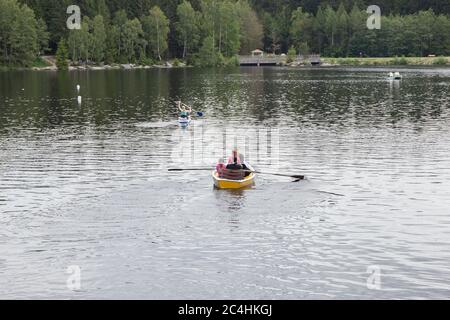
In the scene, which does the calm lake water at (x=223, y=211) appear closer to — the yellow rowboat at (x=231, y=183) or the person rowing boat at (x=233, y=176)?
the yellow rowboat at (x=231, y=183)

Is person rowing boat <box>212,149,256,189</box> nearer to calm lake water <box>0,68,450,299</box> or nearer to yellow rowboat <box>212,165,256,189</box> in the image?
yellow rowboat <box>212,165,256,189</box>

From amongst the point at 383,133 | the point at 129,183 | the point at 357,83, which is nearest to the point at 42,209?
the point at 129,183

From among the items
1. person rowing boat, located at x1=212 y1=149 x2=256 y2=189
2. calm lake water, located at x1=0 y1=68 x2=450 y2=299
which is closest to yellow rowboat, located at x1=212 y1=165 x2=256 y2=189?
person rowing boat, located at x1=212 y1=149 x2=256 y2=189

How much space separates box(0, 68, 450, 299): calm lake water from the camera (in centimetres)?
3784

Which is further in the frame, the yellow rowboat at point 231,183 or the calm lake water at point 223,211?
the yellow rowboat at point 231,183

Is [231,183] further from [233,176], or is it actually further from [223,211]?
[223,211]

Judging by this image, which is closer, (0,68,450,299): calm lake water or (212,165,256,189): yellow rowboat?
(0,68,450,299): calm lake water

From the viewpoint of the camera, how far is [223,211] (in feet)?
165

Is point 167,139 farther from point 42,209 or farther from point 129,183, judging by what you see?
point 42,209

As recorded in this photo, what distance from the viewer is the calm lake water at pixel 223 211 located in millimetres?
37844

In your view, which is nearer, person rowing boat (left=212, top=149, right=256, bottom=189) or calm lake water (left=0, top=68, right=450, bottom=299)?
calm lake water (left=0, top=68, right=450, bottom=299)

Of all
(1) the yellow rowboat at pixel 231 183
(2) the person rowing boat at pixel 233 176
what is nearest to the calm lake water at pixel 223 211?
(1) the yellow rowboat at pixel 231 183

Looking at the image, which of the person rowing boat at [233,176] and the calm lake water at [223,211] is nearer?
the calm lake water at [223,211]

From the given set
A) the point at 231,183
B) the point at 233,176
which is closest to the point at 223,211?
the point at 231,183
